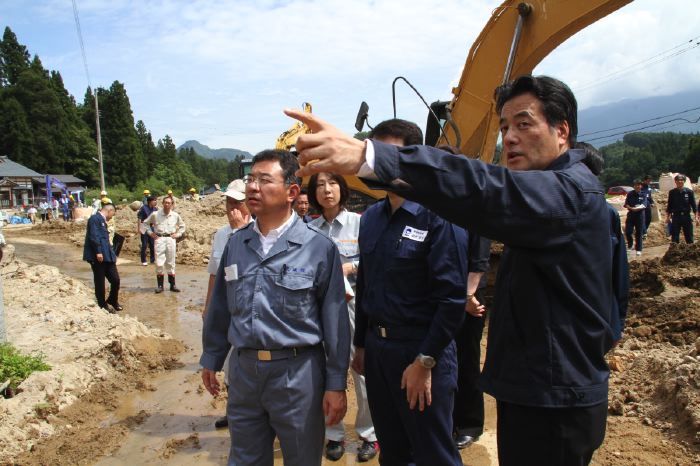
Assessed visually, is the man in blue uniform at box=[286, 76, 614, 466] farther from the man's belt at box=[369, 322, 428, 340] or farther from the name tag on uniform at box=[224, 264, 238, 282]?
the name tag on uniform at box=[224, 264, 238, 282]

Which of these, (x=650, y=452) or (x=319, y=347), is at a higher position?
(x=319, y=347)

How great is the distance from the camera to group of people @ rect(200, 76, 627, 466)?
51.7 inches

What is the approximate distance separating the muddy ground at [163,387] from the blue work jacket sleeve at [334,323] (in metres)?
1.45

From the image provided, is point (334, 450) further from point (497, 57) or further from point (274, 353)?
point (497, 57)

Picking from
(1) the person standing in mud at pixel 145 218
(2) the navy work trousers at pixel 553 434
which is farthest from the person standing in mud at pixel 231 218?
(1) the person standing in mud at pixel 145 218

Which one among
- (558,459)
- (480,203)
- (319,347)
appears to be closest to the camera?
(480,203)

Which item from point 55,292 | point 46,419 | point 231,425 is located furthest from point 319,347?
point 55,292

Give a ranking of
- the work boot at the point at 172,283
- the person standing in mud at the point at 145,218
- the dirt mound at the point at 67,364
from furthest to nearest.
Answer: the person standing in mud at the point at 145,218 → the work boot at the point at 172,283 → the dirt mound at the point at 67,364

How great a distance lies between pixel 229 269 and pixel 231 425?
775 millimetres

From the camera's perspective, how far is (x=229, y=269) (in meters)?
2.59

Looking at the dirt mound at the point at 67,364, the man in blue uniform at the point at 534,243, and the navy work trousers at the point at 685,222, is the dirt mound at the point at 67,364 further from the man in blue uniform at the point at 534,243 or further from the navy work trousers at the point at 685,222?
the navy work trousers at the point at 685,222

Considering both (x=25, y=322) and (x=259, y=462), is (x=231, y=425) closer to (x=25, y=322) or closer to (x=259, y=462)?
(x=259, y=462)

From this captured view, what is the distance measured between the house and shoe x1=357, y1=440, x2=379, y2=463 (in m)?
51.4

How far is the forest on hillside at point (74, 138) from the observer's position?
185 ft
